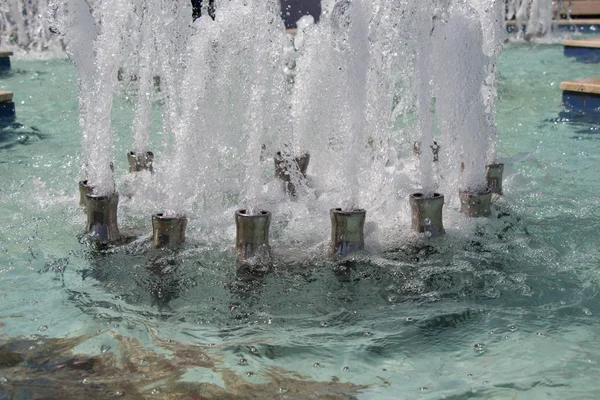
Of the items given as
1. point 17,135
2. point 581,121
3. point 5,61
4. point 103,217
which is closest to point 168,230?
point 103,217

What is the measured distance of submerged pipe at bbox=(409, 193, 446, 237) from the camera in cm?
439

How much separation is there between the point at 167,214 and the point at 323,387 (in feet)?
5.65

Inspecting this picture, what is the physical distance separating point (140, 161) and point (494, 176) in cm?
260

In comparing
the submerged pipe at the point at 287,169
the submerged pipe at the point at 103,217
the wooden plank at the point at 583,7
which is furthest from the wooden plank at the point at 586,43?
the submerged pipe at the point at 103,217

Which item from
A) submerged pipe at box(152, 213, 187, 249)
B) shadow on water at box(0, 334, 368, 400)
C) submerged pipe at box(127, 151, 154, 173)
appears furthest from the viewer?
submerged pipe at box(127, 151, 154, 173)

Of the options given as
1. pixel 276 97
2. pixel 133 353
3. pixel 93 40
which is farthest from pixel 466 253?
pixel 93 40

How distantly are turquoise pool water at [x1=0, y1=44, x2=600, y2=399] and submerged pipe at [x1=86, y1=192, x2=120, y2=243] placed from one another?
0.12 m

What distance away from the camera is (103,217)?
175 inches

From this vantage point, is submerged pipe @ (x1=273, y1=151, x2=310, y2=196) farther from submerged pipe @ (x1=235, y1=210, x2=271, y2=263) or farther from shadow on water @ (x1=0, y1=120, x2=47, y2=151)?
shadow on water @ (x1=0, y1=120, x2=47, y2=151)

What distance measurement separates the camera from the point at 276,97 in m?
4.85

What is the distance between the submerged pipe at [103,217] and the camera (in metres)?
4.40

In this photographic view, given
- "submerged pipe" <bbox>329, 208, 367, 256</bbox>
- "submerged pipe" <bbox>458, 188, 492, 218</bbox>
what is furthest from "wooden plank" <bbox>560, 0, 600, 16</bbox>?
"submerged pipe" <bbox>329, 208, 367, 256</bbox>

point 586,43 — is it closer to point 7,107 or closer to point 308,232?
point 7,107

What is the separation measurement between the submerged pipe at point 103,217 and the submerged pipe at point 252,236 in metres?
0.83
